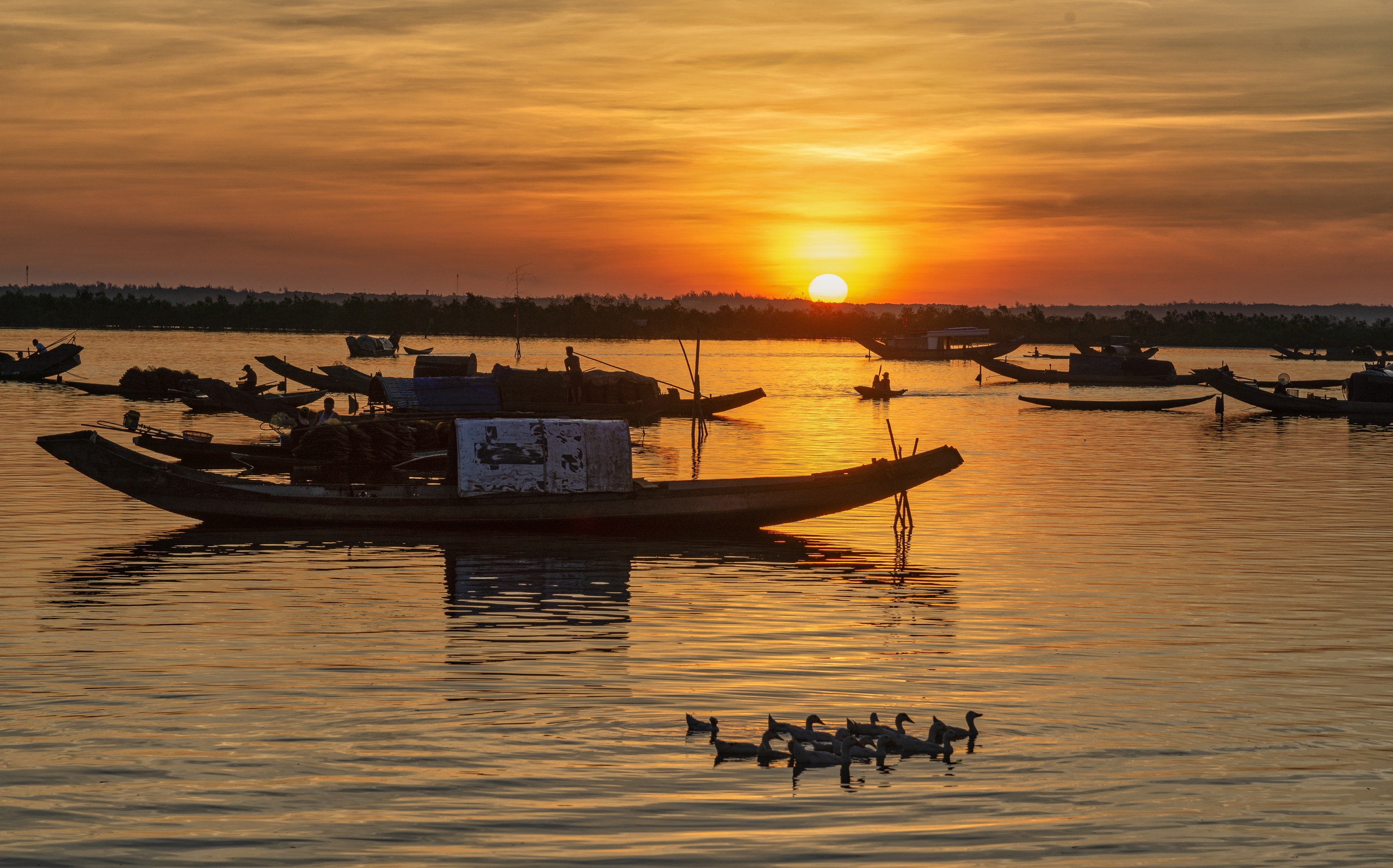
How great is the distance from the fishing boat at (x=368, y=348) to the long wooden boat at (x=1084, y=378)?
68.4m

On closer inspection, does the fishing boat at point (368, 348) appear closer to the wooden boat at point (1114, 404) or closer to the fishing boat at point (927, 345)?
the fishing boat at point (927, 345)

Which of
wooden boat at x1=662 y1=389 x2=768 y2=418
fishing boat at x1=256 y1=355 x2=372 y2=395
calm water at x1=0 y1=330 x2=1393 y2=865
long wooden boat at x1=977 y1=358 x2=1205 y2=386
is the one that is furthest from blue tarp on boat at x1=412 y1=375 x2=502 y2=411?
long wooden boat at x1=977 y1=358 x2=1205 y2=386

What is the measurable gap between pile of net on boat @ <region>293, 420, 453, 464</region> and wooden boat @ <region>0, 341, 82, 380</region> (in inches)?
2020

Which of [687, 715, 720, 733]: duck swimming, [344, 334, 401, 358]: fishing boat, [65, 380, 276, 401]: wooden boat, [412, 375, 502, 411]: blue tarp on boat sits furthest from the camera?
[344, 334, 401, 358]: fishing boat

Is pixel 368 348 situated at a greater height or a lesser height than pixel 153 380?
greater

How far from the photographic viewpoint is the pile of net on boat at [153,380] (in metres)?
63.4

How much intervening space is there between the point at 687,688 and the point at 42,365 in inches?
2939

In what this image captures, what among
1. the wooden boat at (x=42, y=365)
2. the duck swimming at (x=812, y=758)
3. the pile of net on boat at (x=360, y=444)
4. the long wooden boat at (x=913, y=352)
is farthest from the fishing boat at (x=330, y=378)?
the long wooden boat at (x=913, y=352)

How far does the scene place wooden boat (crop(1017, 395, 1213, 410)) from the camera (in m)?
70.1

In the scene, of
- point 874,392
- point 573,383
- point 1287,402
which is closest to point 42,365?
point 573,383

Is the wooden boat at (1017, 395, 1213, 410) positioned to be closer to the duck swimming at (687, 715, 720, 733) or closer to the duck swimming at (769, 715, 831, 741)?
the duck swimming at (687, 715, 720, 733)

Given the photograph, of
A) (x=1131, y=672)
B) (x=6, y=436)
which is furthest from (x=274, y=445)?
(x=1131, y=672)

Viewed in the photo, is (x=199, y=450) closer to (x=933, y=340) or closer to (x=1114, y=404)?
(x=1114, y=404)

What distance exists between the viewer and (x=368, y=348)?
134 m
